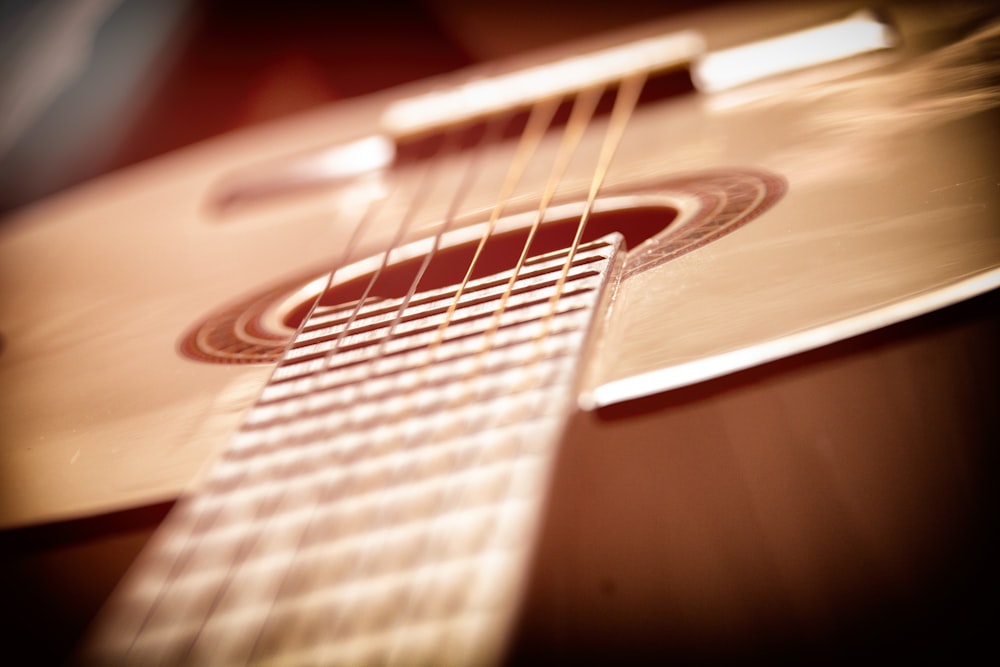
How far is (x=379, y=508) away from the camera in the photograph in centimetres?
37

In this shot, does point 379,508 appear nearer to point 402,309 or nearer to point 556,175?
point 402,309

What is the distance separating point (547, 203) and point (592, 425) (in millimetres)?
327

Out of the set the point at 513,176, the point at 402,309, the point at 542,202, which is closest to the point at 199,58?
the point at 513,176

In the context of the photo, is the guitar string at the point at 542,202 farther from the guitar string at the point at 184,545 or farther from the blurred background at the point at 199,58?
the blurred background at the point at 199,58

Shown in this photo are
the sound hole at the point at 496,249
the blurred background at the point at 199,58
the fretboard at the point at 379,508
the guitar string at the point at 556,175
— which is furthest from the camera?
the blurred background at the point at 199,58

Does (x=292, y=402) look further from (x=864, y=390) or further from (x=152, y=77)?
(x=152, y=77)

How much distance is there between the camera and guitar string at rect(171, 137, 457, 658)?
357 mm

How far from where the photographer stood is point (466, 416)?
0.42 m

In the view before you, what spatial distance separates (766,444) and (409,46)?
1274 mm

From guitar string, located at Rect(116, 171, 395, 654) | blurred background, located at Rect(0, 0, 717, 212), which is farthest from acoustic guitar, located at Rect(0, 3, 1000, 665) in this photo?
blurred background, located at Rect(0, 0, 717, 212)

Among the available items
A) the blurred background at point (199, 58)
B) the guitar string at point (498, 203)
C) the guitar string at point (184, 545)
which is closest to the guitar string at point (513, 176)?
the guitar string at point (498, 203)

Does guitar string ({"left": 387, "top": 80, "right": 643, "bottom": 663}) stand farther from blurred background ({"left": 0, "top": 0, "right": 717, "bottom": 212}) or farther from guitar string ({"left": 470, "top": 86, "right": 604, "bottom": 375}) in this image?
blurred background ({"left": 0, "top": 0, "right": 717, "bottom": 212})

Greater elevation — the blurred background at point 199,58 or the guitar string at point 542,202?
the blurred background at point 199,58

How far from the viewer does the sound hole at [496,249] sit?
67cm
